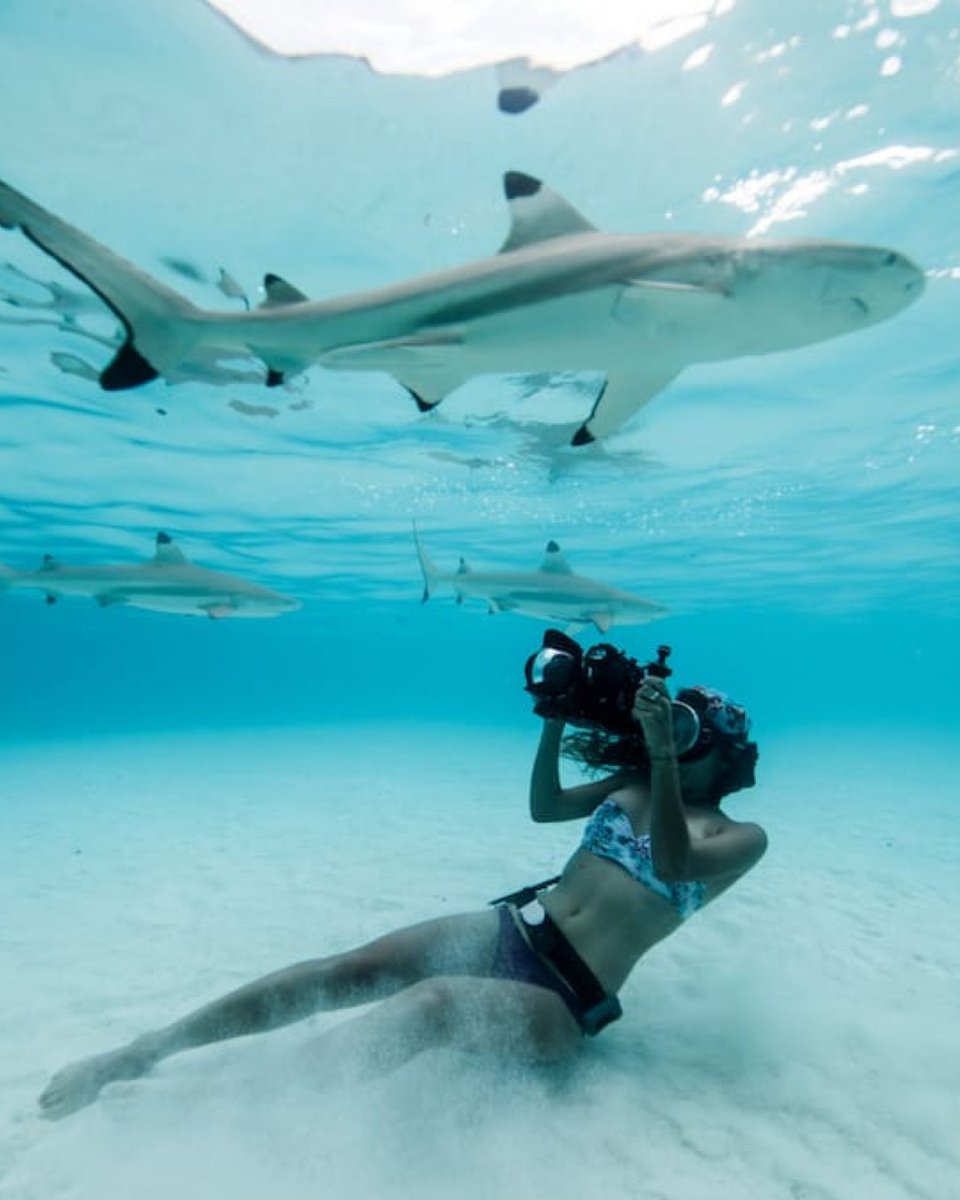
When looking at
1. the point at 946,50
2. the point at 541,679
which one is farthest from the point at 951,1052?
the point at 946,50

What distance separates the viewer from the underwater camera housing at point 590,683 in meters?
3.72

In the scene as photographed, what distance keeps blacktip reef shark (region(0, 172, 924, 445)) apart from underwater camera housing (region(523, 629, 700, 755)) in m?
1.65

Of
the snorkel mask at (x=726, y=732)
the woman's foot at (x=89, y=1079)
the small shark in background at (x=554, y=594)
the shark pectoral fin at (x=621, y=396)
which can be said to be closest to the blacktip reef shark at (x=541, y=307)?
the shark pectoral fin at (x=621, y=396)

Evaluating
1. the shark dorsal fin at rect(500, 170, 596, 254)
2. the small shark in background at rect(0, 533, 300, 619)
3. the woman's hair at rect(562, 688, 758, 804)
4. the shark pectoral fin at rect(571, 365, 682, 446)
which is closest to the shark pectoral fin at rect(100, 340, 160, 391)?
the shark dorsal fin at rect(500, 170, 596, 254)

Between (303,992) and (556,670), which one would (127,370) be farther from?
(303,992)

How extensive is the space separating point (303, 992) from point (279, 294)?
3.50 meters

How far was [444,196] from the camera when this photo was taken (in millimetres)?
8641

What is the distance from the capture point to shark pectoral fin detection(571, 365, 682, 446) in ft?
16.1

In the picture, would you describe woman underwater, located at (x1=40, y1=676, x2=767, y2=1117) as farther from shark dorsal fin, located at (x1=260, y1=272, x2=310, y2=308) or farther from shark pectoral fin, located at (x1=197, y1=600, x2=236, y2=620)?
shark pectoral fin, located at (x1=197, y1=600, x2=236, y2=620)

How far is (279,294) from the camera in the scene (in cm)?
431

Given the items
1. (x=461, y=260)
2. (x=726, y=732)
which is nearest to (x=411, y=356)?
(x=726, y=732)

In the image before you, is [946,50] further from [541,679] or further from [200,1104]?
[200,1104]

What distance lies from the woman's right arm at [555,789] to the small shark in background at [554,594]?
9292 millimetres

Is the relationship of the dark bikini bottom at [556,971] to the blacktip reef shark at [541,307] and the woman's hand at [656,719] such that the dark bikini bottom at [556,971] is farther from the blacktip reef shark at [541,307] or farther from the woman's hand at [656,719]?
the blacktip reef shark at [541,307]
